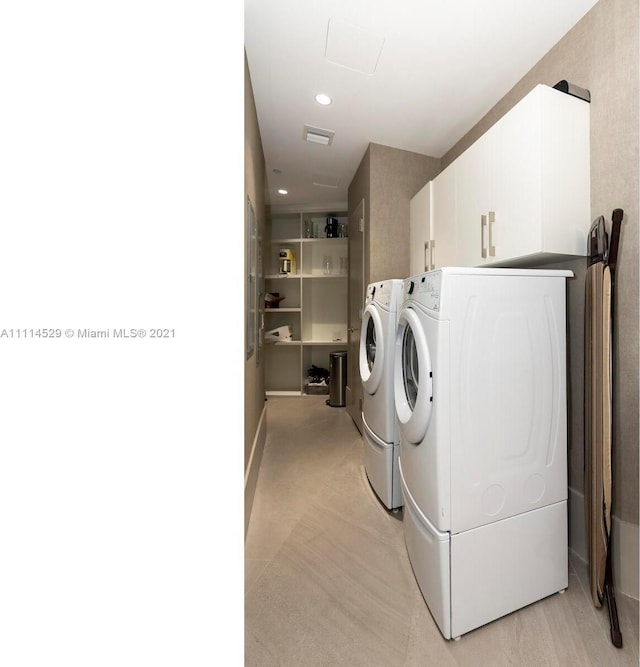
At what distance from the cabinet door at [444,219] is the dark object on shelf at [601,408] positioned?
811mm

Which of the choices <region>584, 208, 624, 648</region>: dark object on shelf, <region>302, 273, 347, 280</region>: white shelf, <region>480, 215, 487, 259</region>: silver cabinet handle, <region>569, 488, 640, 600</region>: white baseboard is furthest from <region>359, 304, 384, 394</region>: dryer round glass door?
<region>302, 273, 347, 280</region>: white shelf

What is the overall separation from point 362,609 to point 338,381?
2.89 meters

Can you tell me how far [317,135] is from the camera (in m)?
2.69

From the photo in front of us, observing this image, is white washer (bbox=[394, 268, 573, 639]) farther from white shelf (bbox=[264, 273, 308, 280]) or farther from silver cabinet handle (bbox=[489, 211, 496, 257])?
white shelf (bbox=[264, 273, 308, 280])

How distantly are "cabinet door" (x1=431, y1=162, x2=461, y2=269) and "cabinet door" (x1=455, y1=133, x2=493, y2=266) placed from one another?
5cm

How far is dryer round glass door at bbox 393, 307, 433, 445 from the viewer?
1.33 meters

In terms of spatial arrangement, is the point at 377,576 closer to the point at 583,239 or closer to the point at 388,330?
the point at 388,330

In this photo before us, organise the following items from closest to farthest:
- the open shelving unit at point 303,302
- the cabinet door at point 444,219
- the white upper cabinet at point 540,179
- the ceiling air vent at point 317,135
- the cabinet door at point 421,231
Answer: the white upper cabinet at point 540,179 → the cabinet door at point 444,219 → the cabinet door at point 421,231 → the ceiling air vent at point 317,135 → the open shelving unit at point 303,302

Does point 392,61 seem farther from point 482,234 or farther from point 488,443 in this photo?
point 488,443

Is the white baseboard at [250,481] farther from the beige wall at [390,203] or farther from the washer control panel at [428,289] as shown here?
the beige wall at [390,203]

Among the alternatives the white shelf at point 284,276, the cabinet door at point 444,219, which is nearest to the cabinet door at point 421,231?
the cabinet door at point 444,219

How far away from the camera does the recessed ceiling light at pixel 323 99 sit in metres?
2.18
